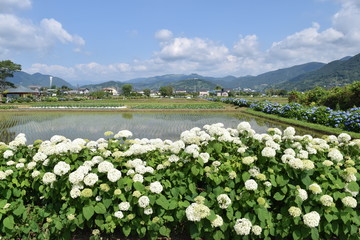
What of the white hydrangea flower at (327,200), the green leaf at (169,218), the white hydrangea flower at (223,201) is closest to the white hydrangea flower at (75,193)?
the green leaf at (169,218)

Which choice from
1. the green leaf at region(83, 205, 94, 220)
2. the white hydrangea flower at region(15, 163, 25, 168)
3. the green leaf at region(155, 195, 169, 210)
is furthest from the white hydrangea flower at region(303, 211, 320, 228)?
the white hydrangea flower at region(15, 163, 25, 168)

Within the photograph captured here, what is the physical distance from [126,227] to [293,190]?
2.56m

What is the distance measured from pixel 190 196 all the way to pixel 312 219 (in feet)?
5.68

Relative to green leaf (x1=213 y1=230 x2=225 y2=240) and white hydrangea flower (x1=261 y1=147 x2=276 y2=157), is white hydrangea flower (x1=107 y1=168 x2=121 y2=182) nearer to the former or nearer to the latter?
green leaf (x1=213 y1=230 x2=225 y2=240)

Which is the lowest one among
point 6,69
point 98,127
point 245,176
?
point 98,127

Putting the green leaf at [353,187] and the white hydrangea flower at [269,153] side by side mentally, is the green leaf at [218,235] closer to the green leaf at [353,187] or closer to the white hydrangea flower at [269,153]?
the white hydrangea flower at [269,153]

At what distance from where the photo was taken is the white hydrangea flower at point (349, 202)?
10.2ft

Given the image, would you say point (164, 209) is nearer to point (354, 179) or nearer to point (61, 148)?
point (61, 148)

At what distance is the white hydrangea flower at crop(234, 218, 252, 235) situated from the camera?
9.87ft

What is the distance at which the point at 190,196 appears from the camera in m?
3.62

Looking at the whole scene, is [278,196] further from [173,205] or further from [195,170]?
[173,205]

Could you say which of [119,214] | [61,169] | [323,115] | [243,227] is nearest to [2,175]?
[61,169]

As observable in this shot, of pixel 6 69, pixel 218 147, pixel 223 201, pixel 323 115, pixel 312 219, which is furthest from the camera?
pixel 6 69

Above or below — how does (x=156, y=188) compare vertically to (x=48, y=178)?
below
